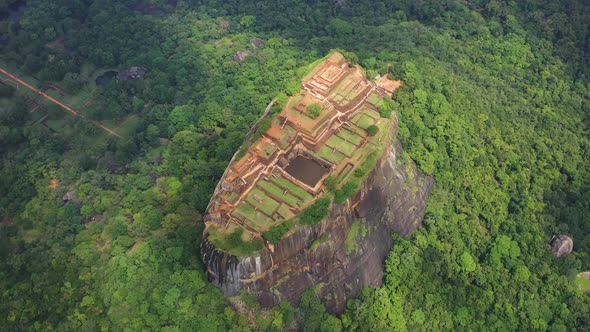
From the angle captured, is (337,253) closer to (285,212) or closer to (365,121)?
(285,212)

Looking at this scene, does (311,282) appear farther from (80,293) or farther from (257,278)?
(80,293)

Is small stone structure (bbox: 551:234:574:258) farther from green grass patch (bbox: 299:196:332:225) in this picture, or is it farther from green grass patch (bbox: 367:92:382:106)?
green grass patch (bbox: 299:196:332:225)

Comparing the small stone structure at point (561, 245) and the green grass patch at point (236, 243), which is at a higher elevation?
the green grass patch at point (236, 243)

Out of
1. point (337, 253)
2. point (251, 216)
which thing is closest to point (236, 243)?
point (251, 216)

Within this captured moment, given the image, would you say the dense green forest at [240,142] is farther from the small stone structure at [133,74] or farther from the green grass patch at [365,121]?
the green grass patch at [365,121]

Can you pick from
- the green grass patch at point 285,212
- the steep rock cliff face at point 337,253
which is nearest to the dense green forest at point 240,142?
the steep rock cliff face at point 337,253

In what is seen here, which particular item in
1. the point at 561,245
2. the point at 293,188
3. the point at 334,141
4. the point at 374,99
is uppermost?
the point at 374,99
